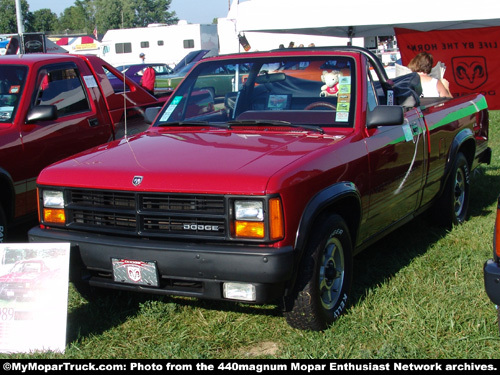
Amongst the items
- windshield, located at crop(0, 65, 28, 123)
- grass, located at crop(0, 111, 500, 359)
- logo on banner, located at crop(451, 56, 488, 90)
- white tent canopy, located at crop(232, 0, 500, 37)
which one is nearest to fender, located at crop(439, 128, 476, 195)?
grass, located at crop(0, 111, 500, 359)

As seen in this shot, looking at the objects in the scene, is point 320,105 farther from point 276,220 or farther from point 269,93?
point 276,220

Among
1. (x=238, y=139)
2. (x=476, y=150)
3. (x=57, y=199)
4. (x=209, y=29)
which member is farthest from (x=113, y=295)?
(x=209, y=29)

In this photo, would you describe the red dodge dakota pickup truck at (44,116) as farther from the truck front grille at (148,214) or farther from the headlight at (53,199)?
the truck front grille at (148,214)

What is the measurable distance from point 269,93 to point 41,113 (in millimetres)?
2027

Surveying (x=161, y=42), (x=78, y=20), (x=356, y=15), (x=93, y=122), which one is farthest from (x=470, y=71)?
(x=78, y=20)

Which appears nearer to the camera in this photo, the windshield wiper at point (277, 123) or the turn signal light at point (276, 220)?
the turn signal light at point (276, 220)

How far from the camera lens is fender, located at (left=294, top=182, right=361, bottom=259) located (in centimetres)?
357

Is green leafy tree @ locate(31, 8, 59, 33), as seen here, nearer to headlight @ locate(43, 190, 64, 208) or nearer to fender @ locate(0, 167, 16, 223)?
fender @ locate(0, 167, 16, 223)

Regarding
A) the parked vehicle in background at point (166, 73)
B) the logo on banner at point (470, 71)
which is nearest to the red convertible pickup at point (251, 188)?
the logo on banner at point (470, 71)

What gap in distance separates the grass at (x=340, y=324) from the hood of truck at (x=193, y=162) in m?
0.92

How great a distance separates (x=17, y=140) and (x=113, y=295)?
1.75 metres

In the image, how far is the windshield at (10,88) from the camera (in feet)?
18.6

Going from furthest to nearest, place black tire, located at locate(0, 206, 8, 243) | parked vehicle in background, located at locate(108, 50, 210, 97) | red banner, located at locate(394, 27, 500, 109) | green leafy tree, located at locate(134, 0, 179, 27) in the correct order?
green leafy tree, located at locate(134, 0, 179, 27), parked vehicle in background, located at locate(108, 50, 210, 97), red banner, located at locate(394, 27, 500, 109), black tire, located at locate(0, 206, 8, 243)

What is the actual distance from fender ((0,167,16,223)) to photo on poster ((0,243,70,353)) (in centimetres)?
167
